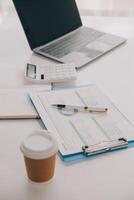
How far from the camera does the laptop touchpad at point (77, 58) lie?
124 centimetres

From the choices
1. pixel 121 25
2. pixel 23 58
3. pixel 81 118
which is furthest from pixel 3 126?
pixel 121 25

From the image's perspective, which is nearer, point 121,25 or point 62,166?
point 62,166

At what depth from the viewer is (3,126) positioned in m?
0.92

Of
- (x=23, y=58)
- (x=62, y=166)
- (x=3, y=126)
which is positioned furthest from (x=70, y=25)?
(x=62, y=166)

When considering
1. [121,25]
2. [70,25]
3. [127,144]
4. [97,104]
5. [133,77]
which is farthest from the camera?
[121,25]

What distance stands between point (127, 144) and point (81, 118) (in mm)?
148

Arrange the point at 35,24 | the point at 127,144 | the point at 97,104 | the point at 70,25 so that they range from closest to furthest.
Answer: the point at 127,144 → the point at 97,104 → the point at 35,24 → the point at 70,25

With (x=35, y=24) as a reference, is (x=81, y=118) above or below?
below

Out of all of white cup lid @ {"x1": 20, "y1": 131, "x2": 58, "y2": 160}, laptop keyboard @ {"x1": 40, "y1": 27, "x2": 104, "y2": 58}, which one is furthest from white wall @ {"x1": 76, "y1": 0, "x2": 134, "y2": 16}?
white cup lid @ {"x1": 20, "y1": 131, "x2": 58, "y2": 160}

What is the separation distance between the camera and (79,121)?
3.02 feet

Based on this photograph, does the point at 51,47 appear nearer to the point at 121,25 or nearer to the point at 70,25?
the point at 70,25

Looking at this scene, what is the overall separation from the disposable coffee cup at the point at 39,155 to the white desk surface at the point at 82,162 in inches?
1.1

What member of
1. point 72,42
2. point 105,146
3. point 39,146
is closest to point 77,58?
point 72,42

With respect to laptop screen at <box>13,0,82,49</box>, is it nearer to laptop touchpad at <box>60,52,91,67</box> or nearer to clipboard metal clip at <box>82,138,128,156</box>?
laptop touchpad at <box>60,52,91,67</box>
